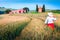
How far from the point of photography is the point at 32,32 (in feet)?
4.84

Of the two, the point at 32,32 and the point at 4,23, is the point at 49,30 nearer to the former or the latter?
the point at 32,32

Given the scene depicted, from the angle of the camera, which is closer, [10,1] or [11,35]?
[11,35]

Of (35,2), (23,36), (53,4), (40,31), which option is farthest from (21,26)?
(53,4)

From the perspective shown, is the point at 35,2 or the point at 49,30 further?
the point at 35,2

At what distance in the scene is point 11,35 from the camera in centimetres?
149

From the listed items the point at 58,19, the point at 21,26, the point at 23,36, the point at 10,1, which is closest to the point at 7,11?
the point at 10,1

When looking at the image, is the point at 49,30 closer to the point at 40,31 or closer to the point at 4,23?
the point at 40,31

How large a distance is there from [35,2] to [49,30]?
0.38 m

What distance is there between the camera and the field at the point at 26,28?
147 centimetres

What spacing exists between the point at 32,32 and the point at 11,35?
242 millimetres

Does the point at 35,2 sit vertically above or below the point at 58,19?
above

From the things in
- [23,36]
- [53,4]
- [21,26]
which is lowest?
[23,36]

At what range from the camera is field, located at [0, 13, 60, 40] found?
147 cm

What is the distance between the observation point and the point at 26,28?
4.97 ft
